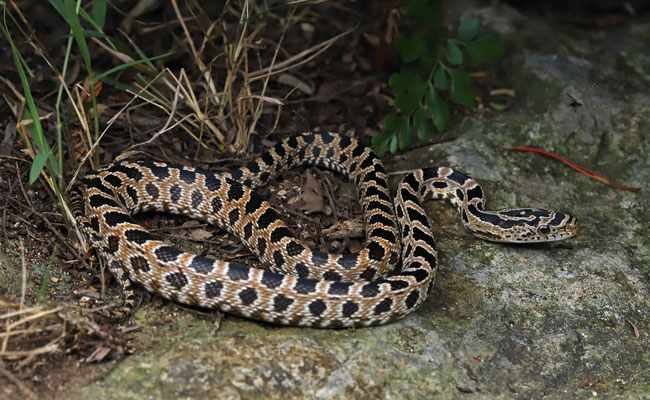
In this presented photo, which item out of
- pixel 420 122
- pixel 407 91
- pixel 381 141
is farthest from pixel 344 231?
pixel 407 91

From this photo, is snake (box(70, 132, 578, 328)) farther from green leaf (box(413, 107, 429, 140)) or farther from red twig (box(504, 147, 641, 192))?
red twig (box(504, 147, 641, 192))

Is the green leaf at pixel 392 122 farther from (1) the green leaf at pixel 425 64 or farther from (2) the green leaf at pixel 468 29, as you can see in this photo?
(2) the green leaf at pixel 468 29

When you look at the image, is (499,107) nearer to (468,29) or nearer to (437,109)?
(437,109)

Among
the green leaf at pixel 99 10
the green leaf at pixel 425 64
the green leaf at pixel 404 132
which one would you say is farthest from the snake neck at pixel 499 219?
the green leaf at pixel 99 10

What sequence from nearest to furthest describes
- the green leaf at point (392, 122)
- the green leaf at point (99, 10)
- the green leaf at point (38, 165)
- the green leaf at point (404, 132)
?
1. the green leaf at point (38, 165)
2. the green leaf at point (99, 10)
3. the green leaf at point (392, 122)
4. the green leaf at point (404, 132)

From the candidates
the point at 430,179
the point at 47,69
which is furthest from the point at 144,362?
the point at 47,69

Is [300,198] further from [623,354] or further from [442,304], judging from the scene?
[623,354]

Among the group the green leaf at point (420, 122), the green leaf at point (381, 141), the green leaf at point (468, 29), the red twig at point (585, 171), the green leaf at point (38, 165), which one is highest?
the green leaf at point (38, 165)
